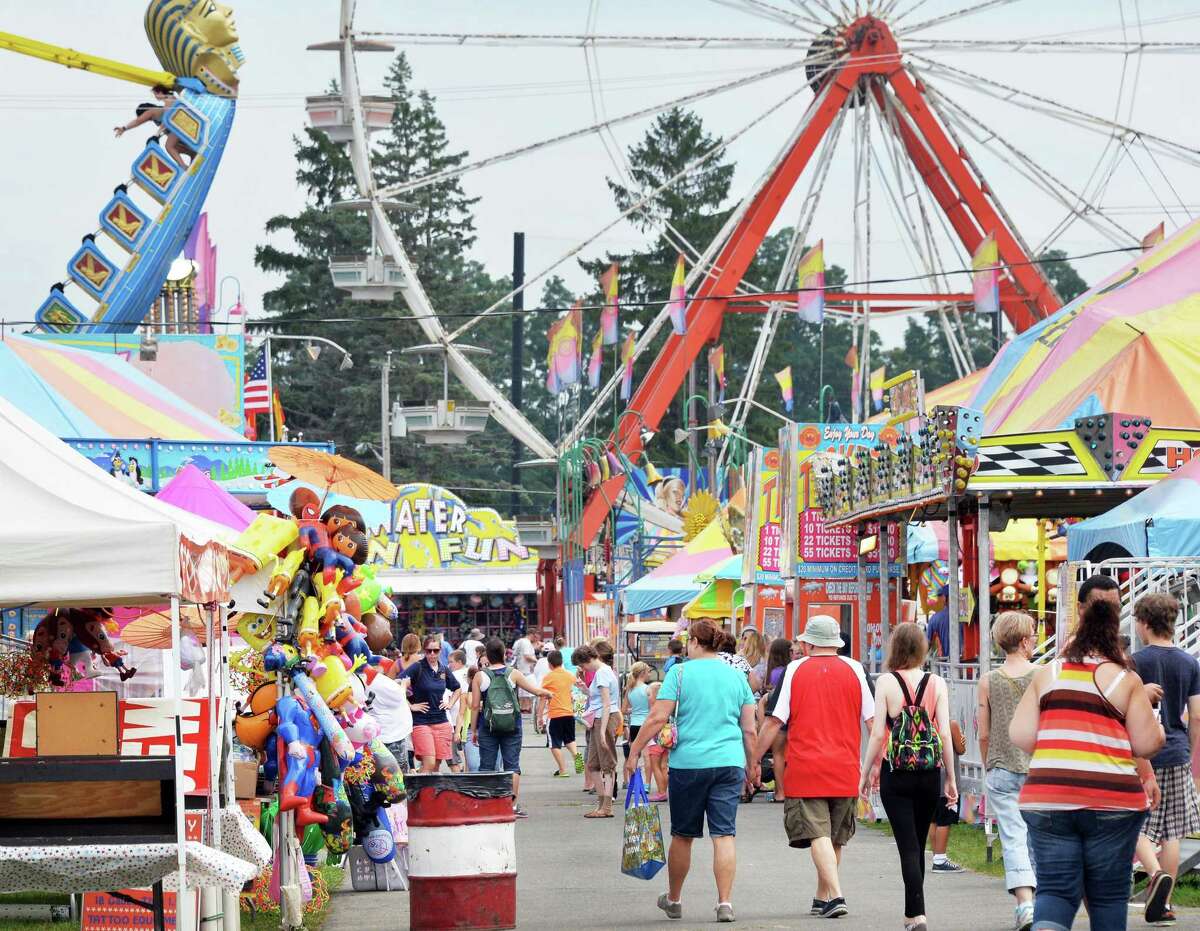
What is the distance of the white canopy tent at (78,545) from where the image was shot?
7.41m

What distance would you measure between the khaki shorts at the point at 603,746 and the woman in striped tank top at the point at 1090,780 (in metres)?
11.2

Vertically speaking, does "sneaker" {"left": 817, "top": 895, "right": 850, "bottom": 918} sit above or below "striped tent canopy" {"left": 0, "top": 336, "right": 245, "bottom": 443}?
below

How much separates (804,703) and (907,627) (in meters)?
0.75

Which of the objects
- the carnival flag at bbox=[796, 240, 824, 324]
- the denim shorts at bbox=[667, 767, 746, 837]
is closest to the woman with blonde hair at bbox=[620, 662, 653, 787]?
the denim shorts at bbox=[667, 767, 746, 837]

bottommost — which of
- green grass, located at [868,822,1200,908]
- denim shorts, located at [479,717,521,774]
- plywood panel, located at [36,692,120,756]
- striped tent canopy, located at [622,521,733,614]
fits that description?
green grass, located at [868,822,1200,908]

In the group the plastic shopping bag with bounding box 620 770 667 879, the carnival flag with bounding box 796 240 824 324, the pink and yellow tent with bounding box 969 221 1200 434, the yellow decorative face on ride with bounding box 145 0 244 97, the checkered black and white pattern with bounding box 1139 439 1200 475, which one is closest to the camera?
the plastic shopping bag with bounding box 620 770 667 879

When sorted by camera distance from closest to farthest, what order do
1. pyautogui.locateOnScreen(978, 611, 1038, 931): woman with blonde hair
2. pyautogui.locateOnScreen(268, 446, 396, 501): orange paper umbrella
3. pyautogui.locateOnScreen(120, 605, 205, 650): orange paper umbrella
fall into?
pyautogui.locateOnScreen(978, 611, 1038, 931): woman with blonde hair, pyautogui.locateOnScreen(268, 446, 396, 501): orange paper umbrella, pyautogui.locateOnScreen(120, 605, 205, 650): orange paper umbrella

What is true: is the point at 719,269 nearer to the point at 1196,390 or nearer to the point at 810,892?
the point at 1196,390

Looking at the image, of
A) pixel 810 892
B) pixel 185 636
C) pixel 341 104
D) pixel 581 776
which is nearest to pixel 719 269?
pixel 341 104

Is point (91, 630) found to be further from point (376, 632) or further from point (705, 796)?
point (705, 796)

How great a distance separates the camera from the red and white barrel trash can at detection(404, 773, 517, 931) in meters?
10.3

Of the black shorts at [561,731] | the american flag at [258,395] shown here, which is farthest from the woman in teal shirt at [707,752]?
the american flag at [258,395]

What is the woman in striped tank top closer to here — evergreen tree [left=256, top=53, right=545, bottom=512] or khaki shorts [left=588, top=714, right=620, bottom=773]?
khaki shorts [left=588, top=714, right=620, bottom=773]

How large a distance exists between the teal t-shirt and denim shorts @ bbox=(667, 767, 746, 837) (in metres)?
0.04
